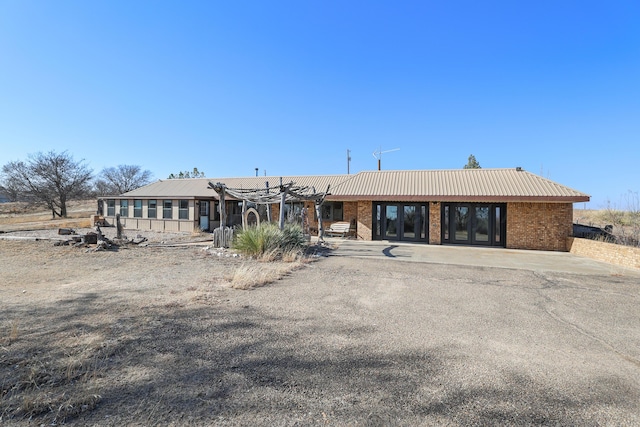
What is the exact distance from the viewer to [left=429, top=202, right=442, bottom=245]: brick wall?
1571 cm

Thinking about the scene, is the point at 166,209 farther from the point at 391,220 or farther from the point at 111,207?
the point at 391,220

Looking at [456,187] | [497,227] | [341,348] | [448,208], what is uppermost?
[456,187]

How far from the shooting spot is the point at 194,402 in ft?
7.99

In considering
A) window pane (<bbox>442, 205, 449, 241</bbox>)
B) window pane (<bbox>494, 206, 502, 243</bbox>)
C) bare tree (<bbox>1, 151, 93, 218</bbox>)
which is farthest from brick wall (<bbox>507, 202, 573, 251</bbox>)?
bare tree (<bbox>1, 151, 93, 218</bbox>)

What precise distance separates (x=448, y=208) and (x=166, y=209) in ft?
61.1

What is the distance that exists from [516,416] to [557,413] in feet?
1.20

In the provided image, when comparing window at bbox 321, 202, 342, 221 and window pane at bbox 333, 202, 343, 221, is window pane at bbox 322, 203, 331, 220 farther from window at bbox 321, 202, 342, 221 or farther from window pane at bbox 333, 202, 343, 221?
window pane at bbox 333, 202, 343, 221

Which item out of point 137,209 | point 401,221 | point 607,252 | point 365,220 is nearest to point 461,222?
point 401,221

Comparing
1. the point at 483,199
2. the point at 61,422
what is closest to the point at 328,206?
the point at 483,199

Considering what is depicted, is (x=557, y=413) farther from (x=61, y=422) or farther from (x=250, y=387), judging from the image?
(x=61, y=422)

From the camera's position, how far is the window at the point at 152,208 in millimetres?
22250

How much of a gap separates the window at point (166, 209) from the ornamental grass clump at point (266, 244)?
1333 cm

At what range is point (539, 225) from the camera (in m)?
14.5

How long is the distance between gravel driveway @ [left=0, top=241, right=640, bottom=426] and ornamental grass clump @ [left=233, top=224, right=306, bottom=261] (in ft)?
10.0
